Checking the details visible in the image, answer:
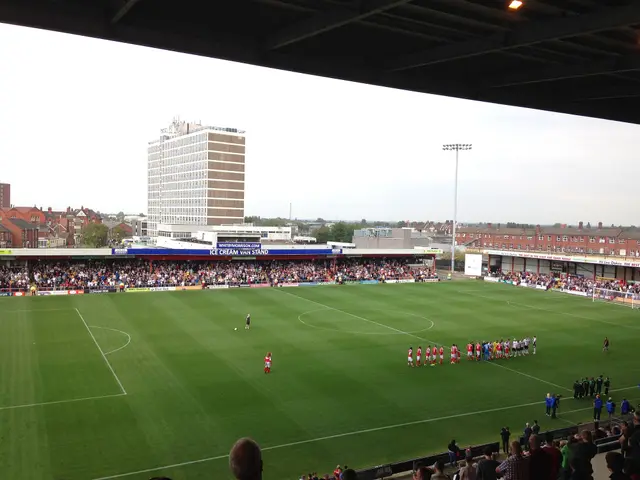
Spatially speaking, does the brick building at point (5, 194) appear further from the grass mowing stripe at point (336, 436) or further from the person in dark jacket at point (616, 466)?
the person in dark jacket at point (616, 466)

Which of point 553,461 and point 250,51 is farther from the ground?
point 250,51

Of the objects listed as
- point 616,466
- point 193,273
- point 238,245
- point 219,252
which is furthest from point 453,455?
point 238,245

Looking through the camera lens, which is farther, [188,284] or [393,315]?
[188,284]

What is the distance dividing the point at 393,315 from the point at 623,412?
68.0ft

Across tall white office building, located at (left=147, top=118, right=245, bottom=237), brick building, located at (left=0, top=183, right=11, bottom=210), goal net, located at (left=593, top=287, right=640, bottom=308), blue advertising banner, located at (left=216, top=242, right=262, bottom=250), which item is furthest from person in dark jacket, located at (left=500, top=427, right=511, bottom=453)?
Answer: brick building, located at (left=0, top=183, right=11, bottom=210)

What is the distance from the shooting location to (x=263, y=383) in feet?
74.1

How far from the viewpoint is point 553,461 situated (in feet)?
22.7

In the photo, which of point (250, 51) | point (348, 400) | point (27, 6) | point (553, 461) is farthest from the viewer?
point (348, 400)

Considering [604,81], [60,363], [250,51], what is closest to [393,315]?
[60,363]

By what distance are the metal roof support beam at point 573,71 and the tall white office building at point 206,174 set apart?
360ft

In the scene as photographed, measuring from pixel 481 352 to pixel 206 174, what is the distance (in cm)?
9807

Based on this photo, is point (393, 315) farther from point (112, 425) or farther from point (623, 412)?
point (112, 425)

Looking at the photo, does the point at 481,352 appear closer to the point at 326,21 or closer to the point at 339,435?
the point at 339,435

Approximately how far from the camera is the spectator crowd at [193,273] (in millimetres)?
47156
